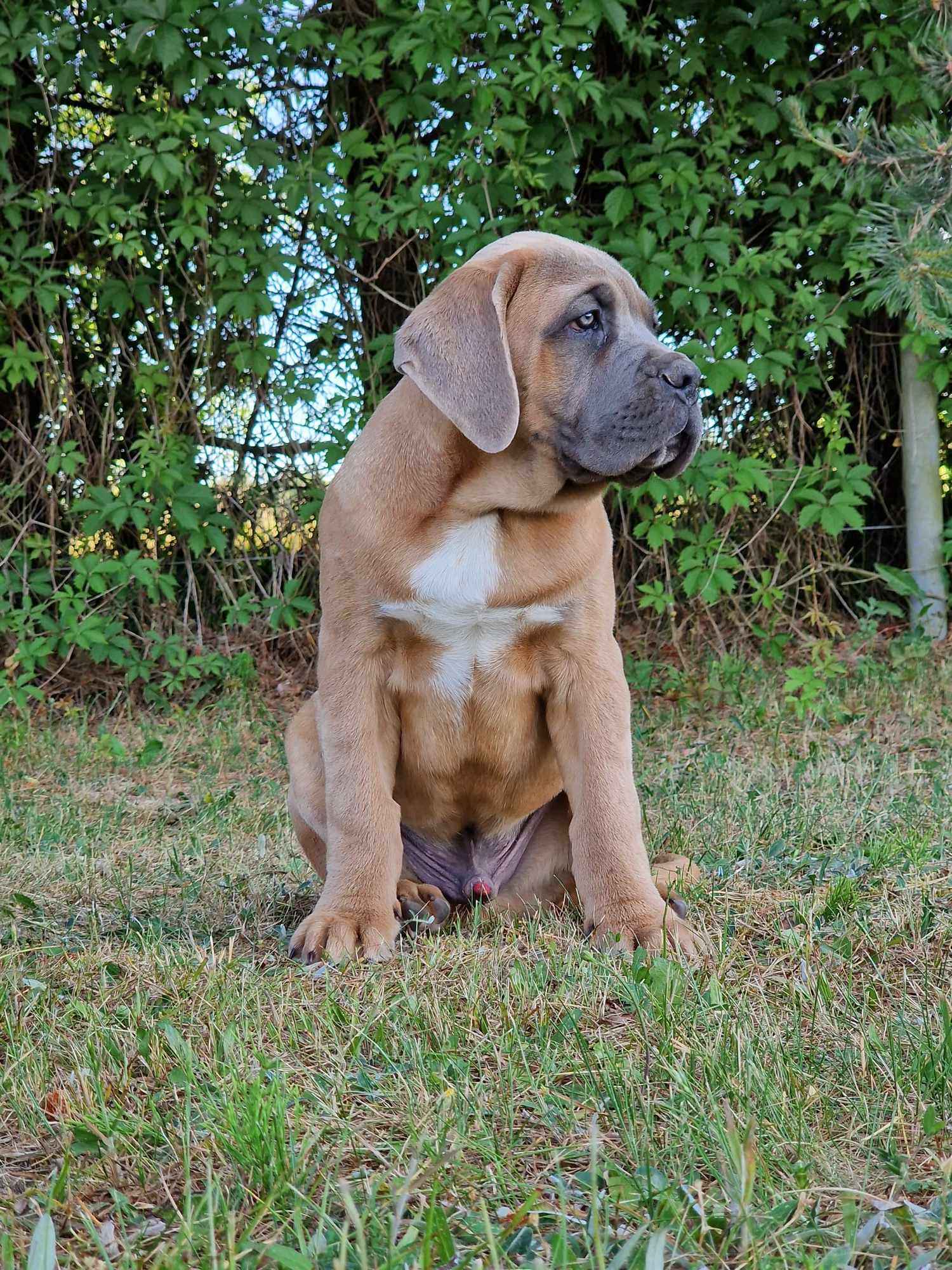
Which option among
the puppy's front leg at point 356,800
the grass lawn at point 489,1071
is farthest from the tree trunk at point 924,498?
the puppy's front leg at point 356,800

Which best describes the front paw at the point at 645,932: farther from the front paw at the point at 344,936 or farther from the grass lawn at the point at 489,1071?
the front paw at the point at 344,936

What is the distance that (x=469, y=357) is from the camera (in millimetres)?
2662

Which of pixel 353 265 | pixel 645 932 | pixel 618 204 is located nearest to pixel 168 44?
pixel 353 265

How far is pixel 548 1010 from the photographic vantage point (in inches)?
87.4

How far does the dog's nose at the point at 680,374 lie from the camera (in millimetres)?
2709

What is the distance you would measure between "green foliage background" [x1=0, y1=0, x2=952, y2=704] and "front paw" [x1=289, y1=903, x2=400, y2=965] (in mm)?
2924

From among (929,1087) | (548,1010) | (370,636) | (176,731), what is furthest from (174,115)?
(929,1087)

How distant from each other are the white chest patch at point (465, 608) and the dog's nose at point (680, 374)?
473 millimetres

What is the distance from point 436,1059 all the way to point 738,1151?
2.04 feet

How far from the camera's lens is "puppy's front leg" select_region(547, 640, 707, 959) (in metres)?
2.66

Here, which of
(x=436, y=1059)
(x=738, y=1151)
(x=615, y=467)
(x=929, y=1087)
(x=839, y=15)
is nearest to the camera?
(x=738, y=1151)

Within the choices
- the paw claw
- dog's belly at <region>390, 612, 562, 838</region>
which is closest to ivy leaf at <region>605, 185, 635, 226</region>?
dog's belly at <region>390, 612, 562, 838</region>

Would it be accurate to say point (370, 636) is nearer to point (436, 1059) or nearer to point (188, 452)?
point (436, 1059)

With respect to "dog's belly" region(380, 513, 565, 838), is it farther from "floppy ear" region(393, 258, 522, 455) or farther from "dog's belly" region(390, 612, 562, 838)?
"floppy ear" region(393, 258, 522, 455)
